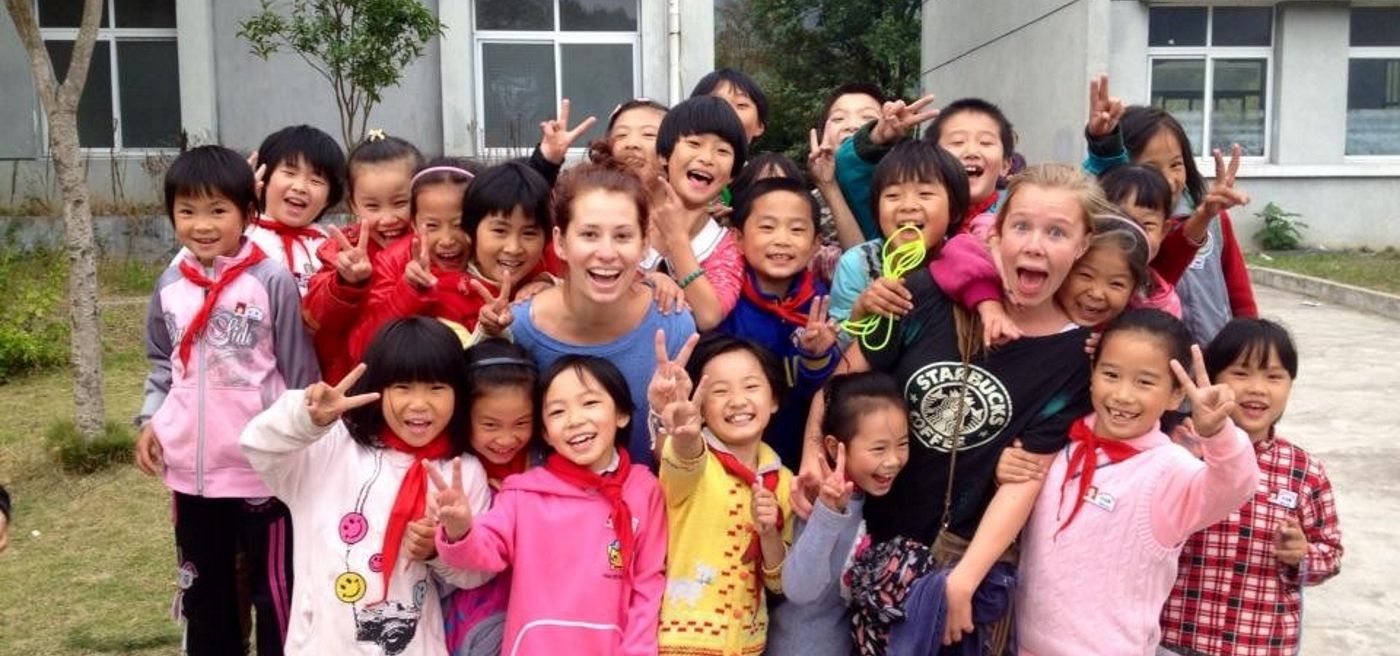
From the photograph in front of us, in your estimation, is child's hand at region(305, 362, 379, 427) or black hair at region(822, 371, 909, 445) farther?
black hair at region(822, 371, 909, 445)

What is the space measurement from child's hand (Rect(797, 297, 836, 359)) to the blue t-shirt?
0.88ft

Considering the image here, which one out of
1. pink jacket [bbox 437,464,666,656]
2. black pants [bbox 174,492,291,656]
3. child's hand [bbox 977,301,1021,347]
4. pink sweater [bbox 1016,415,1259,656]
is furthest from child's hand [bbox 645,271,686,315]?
black pants [bbox 174,492,291,656]

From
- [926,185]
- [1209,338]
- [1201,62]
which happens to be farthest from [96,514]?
[1201,62]

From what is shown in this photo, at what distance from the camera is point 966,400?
2.63 m

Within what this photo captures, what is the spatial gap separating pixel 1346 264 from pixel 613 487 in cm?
1380

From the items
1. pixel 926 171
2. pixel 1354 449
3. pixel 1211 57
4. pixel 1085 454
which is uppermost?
pixel 1211 57

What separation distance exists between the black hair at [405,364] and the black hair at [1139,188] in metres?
1.56

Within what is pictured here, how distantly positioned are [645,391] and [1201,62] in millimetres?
14568

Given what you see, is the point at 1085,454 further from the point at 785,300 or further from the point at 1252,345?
the point at 785,300

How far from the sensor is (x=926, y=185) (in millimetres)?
2834

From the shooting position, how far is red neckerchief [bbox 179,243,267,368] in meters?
3.02

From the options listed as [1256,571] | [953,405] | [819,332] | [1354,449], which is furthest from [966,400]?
[1354,449]

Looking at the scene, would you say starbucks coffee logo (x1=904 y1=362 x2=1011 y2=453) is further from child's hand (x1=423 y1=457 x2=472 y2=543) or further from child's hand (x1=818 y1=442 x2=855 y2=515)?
child's hand (x1=423 y1=457 x2=472 y2=543)

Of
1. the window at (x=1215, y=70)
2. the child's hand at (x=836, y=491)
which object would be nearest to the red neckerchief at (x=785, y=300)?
the child's hand at (x=836, y=491)
